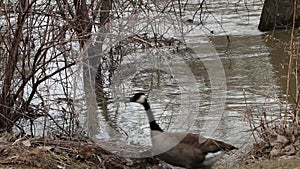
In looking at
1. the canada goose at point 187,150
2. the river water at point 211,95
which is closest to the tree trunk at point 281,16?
the river water at point 211,95

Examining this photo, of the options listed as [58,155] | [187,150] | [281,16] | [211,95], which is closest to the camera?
[58,155]

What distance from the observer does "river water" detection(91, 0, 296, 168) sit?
8953 mm

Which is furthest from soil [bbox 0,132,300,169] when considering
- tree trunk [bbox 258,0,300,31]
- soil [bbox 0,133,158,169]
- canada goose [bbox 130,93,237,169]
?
tree trunk [bbox 258,0,300,31]

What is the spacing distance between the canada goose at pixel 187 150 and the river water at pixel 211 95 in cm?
47

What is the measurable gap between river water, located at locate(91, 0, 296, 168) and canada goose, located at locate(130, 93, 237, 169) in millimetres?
469

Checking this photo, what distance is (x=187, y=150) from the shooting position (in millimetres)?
7531

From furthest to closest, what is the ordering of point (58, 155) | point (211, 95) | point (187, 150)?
1. point (211, 95)
2. point (187, 150)
3. point (58, 155)

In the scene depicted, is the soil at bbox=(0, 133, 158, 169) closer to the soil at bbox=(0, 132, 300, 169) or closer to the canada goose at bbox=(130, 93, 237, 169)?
the soil at bbox=(0, 132, 300, 169)

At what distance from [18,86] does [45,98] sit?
2.15 feet

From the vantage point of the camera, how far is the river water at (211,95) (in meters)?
8.95

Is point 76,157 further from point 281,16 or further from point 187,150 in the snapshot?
point 281,16

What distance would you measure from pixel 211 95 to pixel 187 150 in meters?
3.21

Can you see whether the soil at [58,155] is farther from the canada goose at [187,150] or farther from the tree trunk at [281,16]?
the tree trunk at [281,16]

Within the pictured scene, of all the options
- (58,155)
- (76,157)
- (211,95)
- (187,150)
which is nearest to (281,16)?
(211,95)
